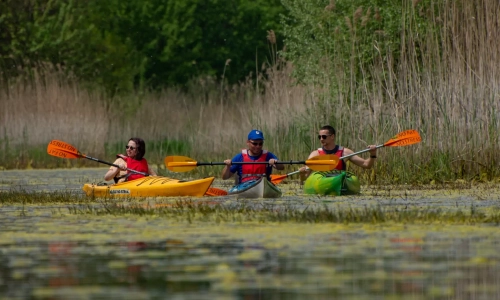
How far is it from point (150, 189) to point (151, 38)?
105 feet

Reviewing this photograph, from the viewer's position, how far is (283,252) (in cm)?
895

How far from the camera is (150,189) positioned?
15.5 metres

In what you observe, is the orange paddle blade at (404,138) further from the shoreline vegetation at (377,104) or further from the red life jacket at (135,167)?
the red life jacket at (135,167)

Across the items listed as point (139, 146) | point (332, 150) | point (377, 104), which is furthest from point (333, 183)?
point (139, 146)

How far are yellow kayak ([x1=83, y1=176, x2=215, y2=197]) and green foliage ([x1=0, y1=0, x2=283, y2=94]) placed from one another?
67.8ft

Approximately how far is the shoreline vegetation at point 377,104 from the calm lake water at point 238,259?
4327 millimetres

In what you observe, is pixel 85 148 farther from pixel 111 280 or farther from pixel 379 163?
pixel 111 280

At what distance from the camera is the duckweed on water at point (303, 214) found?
35.8 feet

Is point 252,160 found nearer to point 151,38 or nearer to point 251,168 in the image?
point 251,168

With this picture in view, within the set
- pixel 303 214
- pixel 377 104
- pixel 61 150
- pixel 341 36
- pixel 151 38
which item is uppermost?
pixel 151 38

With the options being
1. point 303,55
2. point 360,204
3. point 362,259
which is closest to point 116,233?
point 362,259

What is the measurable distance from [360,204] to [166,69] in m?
34.7

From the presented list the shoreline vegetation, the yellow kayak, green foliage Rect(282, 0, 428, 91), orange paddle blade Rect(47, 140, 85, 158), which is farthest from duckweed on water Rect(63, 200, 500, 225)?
green foliage Rect(282, 0, 428, 91)

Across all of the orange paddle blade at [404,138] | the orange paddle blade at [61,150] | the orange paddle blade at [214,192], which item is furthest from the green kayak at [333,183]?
the orange paddle blade at [61,150]
